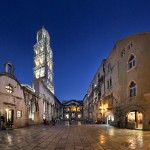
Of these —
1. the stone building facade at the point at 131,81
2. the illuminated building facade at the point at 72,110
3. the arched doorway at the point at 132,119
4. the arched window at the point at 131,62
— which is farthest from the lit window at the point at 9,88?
the illuminated building facade at the point at 72,110

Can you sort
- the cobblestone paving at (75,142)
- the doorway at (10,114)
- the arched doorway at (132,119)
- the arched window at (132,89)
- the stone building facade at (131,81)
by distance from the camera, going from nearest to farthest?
1. the cobblestone paving at (75,142)
2. the stone building facade at (131,81)
3. the arched doorway at (132,119)
4. the arched window at (132,89)
5. the doorway at (10,114)

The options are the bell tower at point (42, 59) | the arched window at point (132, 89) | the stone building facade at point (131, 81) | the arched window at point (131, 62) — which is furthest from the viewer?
the bell tower at point (42, 59)

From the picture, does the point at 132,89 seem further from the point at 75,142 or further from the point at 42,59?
the point at 42,59

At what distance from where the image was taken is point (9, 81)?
90.8ft

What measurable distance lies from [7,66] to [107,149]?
22326 mm

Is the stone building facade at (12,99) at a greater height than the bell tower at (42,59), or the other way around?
the bell tower at (42,59)

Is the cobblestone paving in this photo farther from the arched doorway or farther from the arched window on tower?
the arched window on tower

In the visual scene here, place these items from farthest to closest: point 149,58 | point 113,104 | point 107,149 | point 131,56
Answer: point 113,104 → point 131,56 → point 149,58 → point 107,149

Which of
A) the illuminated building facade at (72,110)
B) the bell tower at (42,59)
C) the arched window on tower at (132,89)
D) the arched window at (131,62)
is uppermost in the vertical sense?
the bell tower at (42,59)

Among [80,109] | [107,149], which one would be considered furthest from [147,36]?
[80,109]

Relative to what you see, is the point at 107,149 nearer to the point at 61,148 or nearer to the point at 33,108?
the point at 61,148

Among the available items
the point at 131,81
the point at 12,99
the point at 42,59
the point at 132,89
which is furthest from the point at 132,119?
the point at 42,59

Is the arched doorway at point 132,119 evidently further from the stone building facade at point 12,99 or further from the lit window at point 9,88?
the lit window at point 9,88

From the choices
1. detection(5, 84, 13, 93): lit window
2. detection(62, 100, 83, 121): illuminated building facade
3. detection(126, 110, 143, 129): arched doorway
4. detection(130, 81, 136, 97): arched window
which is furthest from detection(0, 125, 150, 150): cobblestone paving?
detection(62, 100, 83, 121): illuminated building facade
